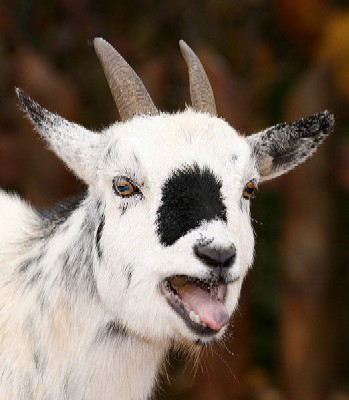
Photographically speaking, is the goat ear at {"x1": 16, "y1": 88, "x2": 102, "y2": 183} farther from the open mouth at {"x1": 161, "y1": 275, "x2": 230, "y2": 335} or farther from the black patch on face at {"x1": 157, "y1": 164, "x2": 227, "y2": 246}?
the open mouth at {"x1": 161, "y1": 275, "x2": 230, "y2": 335}

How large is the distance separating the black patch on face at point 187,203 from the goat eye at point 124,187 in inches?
8.3

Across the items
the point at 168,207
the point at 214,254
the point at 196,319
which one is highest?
the point at 168,207

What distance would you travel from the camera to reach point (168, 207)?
574 cm

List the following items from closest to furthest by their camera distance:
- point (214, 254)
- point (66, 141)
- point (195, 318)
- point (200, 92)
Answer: point (214, 254) < point (195, 318) < point (66, 141) < point (200, 92)

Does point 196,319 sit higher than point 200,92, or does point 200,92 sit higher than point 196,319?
point 200,92

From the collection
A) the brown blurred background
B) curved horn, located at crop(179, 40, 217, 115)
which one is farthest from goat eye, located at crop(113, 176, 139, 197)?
the brown blurred background

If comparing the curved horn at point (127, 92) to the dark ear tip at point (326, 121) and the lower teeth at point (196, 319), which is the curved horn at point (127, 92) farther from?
the lower teeth at point (196, 319)

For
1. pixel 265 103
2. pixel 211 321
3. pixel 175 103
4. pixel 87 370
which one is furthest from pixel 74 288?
pixel 265 103

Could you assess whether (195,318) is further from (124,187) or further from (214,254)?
(124,187)

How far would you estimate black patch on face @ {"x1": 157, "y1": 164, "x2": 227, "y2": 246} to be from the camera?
18.5 ft

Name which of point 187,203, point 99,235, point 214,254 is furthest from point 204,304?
point 99,235

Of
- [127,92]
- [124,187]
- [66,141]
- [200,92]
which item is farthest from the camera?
[200,92]

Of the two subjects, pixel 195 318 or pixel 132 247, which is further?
pixel 132 247

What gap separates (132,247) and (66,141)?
80cm
